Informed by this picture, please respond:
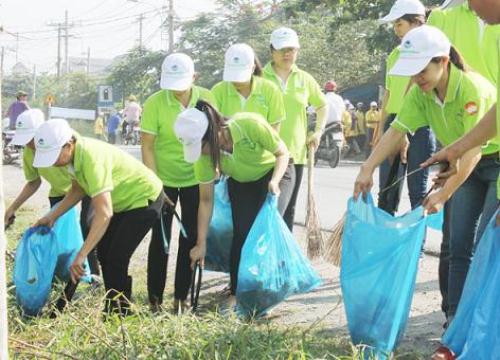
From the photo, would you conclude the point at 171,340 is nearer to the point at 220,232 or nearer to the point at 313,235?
the point at 220,232

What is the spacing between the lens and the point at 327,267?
20.0 ft

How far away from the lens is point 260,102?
5172 millimetres

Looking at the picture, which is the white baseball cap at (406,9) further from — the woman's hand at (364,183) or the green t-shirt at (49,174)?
the green t-shirt at (49,174)

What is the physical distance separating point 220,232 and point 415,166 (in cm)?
123

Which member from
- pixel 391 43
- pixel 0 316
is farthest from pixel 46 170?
pixel 391 43

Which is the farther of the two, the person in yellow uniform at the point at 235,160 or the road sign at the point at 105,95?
the road sign at the point at 105,95

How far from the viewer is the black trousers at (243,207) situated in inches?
191

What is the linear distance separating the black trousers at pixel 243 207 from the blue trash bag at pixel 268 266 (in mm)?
258

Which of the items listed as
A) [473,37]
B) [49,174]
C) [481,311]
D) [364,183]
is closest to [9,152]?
[49,174]

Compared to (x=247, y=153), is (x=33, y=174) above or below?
below

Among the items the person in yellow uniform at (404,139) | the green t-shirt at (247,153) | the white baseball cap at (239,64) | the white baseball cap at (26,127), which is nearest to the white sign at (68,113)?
the white baseball cap at (26,127)

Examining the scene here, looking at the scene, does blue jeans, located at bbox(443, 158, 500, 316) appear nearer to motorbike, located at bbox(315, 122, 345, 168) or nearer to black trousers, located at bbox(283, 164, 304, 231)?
black trousers, located at bbox(283, 164, 304, 231)

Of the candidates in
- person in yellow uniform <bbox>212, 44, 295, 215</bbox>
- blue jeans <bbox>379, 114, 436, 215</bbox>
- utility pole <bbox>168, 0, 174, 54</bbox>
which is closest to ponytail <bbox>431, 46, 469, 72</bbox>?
blue jeans <bbox>379, 114, 436, 215</bbox>

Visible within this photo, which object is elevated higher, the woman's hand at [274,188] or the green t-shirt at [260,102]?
the green t-shirt at [260,102]
